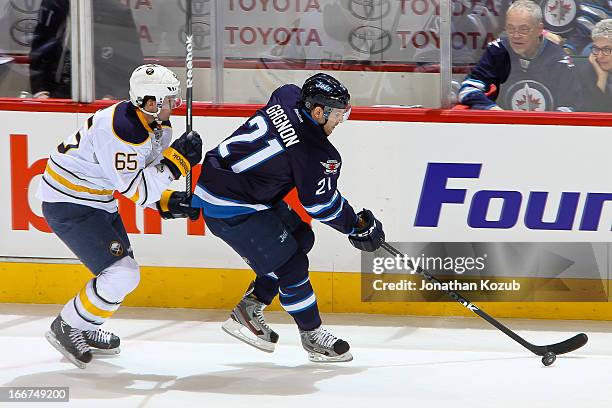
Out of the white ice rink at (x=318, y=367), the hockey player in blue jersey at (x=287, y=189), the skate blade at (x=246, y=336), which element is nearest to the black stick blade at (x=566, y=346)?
the white ice rink at (x=318, y=367)

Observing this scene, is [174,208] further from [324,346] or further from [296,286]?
[324,346]

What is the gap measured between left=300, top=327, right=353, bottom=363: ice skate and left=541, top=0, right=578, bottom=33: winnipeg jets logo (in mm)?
1655

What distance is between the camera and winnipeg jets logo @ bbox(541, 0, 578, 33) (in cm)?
482

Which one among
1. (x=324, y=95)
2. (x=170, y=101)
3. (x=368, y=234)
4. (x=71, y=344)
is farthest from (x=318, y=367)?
(x=170, y=101)

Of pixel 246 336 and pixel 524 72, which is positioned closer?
pixel 246 336

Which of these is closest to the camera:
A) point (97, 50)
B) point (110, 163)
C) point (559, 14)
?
point (110, 163)

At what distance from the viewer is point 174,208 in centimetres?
423

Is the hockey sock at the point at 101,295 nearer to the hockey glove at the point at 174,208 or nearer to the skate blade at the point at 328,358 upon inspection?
the hockey glove at the point at 174,208

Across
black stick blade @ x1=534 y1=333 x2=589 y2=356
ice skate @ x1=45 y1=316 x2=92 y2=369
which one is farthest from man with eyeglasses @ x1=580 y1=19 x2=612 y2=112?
ice skate @ x1=45 y1=316 x2=92 y2=369

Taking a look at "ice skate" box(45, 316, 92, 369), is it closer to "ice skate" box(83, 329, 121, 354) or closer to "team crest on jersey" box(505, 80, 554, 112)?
"ice skate" box(83, 329, 121, 354)

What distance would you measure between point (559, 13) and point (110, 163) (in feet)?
6.72

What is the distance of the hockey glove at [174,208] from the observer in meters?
4.22

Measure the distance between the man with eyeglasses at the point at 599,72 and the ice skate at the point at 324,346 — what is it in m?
1.52

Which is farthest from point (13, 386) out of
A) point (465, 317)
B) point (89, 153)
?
point (465, 317)
